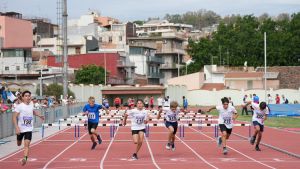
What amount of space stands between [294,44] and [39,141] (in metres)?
84.9

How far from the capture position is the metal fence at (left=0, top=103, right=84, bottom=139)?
2623 centimetres

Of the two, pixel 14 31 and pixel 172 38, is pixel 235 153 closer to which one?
pixel 14 31

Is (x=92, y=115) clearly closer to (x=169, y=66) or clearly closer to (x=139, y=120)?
(x=139, y=120)

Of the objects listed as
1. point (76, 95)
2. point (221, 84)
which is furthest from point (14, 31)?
point (221, 84)

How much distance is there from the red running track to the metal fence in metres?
2.75

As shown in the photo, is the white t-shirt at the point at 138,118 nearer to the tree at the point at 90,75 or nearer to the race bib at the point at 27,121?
the race bib at the point at 27,121

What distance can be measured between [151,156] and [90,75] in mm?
71445

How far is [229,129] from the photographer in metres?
19.5

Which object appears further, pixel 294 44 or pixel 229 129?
pixel 294 44

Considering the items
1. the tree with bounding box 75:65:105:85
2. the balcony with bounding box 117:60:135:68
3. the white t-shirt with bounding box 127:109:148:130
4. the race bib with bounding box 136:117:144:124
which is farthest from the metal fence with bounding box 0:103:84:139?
the balcony with bounding box 117:60:135:68

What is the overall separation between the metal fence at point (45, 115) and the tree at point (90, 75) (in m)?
32.3

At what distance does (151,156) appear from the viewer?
1841cm

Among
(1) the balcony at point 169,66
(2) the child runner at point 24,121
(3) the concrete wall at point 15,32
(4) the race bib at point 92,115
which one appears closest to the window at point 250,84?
(1) the balcony at point 169,66

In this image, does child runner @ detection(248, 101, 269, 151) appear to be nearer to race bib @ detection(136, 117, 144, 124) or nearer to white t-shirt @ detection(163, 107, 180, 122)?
white t-shirt @ detection(163, 107, 180, 122)
